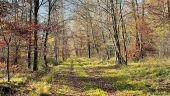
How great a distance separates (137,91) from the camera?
1727 cm

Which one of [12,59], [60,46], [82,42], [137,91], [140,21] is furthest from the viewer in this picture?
[82,42]

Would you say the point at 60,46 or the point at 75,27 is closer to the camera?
the point at 60,46

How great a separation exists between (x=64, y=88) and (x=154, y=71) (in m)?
7.05

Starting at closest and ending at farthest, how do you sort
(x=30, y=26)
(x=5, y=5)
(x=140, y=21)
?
(x=5, y=5), (x=30, y=26), (x=140, y=21)

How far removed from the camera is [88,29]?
90.6 m

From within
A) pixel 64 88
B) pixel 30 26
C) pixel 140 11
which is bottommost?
pixel 64 88

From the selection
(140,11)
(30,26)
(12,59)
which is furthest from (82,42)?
(30,26)

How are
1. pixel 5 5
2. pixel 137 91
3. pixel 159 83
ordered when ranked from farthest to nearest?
1. pixel 159 83
2. pixel 137 91
3. pixel 5 5

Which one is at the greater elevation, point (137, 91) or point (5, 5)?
point (5, 5)

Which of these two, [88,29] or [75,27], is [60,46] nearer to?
[88,29]

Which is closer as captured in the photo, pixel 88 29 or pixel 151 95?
pixel 151 95

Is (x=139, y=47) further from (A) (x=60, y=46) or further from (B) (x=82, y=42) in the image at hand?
(B) (x=82, y=42)

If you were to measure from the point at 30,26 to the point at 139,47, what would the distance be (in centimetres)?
2847

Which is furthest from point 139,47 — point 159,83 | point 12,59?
point 159,83
